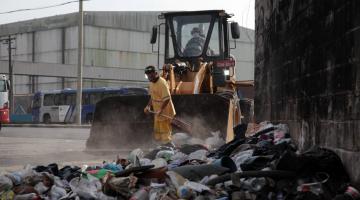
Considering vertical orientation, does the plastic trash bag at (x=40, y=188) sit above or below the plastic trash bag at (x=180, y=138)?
below

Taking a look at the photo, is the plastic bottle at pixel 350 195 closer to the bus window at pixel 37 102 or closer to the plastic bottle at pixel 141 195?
the plastic bottle at pixel 141 195

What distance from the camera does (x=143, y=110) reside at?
11938 millimetres

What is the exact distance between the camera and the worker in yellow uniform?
10625 mm

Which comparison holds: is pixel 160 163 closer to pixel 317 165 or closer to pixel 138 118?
pixel 317 165

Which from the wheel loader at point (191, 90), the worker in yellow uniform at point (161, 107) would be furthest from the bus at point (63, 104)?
→ the worker in yellow uniform at point (161, 107)

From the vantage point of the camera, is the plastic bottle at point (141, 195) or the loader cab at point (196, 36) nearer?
the plastic bottle at point (141, 195)

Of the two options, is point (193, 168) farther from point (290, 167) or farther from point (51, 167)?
point (51, 167)

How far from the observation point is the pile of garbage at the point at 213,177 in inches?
189

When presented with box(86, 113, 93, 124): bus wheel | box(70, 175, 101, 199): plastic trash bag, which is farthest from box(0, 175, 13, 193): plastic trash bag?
box(86, 113, 93, 124): bus wheel

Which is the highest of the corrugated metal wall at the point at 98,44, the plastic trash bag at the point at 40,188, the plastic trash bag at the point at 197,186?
the corrugated metal wall at the point at 98,44

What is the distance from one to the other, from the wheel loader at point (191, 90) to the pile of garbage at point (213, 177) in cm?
374

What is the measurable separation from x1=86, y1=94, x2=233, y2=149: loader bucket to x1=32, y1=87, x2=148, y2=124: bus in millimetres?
27534

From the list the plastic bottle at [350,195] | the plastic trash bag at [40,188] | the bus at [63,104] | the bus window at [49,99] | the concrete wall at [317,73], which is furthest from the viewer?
the bus window at [49,99]

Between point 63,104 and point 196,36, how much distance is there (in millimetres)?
30377
